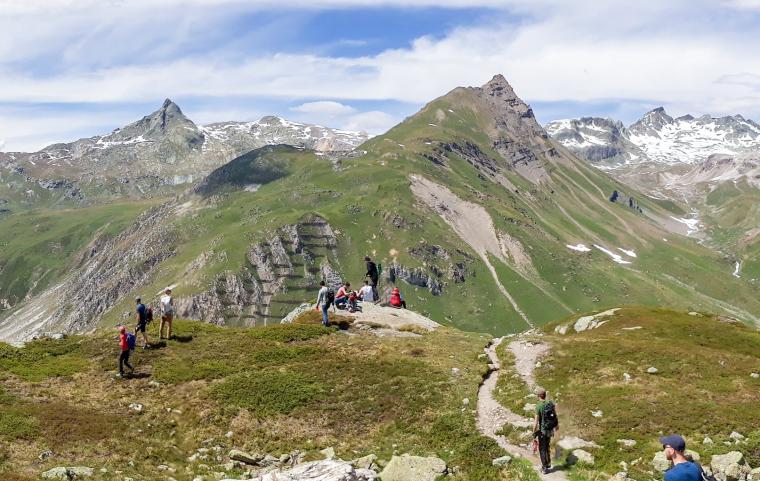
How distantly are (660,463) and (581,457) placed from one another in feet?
12.8

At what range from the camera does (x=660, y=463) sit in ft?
87.6

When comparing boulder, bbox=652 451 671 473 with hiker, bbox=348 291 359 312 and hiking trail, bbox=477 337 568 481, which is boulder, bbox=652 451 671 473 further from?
hiker, bbox=348 291 359 312

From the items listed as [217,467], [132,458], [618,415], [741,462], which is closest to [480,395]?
[618,415]

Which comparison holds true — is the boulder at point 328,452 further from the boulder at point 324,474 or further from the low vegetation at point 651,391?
the low vegetation at point 651,391

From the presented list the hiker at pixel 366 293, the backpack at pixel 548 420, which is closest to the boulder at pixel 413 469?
the backpack at pixel 548 420

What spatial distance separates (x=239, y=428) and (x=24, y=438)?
1162cm

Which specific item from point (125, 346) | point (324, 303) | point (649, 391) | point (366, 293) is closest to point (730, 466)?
point (649, 391)

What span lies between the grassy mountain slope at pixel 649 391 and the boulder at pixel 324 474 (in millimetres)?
12800

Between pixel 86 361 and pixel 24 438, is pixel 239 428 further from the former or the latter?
pixel 86 361

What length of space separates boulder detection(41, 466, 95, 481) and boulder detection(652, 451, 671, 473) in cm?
2828

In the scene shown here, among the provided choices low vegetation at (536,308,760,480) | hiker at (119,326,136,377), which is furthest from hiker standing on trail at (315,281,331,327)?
low vegetation at (536,308,760,480)

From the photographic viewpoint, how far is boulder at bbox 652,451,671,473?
26453 mm

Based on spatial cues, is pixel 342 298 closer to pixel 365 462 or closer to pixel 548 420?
pixel 365 462

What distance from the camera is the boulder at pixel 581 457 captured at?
28.4 meters
